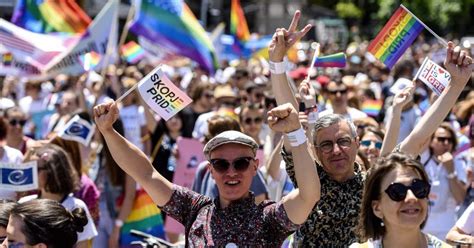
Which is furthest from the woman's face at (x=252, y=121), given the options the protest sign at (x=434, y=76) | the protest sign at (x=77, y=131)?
the protest sign at (x=434, y=76)

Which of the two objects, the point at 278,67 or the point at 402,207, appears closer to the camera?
the point at 402,207

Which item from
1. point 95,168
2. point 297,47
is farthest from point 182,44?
point 297,47

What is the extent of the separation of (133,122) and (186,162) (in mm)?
1860

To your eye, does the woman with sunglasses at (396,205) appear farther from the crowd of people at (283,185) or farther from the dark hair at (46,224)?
the dark hair at (46,224)

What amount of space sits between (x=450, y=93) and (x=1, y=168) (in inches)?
114

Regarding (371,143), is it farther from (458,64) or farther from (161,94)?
(161,94)

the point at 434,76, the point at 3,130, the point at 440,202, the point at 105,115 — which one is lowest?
the point at 440,202

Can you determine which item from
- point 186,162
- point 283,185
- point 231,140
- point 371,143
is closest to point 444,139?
point 371,143

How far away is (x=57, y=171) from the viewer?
6.51m

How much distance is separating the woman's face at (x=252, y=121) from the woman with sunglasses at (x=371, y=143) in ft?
4.50

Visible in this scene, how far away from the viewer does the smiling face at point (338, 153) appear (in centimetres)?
513

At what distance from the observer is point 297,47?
69.2 feet

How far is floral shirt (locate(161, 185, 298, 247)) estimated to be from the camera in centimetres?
450

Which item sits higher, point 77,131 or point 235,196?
point 77,131
